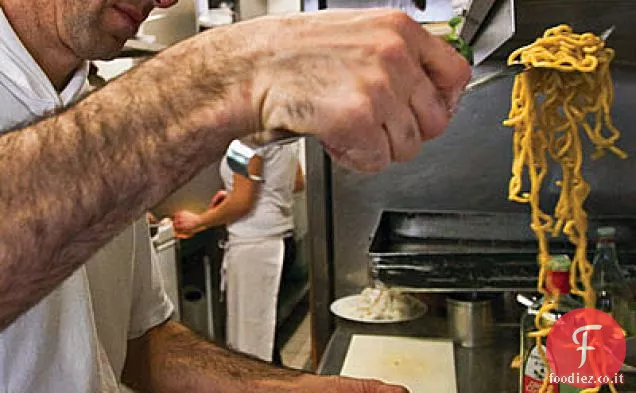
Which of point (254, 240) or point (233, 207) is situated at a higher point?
point (233, 207)

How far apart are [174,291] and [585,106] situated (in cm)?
256

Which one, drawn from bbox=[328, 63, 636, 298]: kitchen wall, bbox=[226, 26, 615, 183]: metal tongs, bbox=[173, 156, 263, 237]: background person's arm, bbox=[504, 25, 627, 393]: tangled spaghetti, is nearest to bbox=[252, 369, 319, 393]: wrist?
bbox=[504, 25, 627, 393]: tangled spaghetti

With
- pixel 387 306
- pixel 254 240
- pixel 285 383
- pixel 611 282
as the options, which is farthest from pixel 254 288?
pixel 285 383

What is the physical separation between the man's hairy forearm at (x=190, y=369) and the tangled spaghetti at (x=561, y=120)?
0.45 meters

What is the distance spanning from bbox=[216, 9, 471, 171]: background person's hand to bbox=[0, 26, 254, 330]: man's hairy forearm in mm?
34

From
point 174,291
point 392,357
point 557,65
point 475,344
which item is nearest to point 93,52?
point 557,65

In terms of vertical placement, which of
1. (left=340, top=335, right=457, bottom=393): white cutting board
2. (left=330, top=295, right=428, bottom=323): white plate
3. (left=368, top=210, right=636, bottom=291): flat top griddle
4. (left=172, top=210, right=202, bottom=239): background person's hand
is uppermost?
(left=368, top=210, right=636, bottom=291): flat top griddle

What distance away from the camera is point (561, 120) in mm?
1270

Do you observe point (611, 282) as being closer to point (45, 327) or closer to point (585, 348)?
point (585, 348)

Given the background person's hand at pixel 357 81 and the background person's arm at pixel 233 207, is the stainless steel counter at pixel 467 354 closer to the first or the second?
the background person's hand at pixel 357 81

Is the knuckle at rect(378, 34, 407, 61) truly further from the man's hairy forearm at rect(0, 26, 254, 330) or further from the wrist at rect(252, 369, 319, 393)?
the wrist at rect(252, 369, 319, 393)

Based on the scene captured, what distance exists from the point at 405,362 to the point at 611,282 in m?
0.49

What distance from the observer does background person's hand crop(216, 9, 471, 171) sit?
55 centimetres

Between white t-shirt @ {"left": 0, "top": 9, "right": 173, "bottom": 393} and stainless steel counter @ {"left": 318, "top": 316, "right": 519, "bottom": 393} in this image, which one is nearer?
white t-shirt @ {"left": 0, "top": 9, "right": 173, "bottom": 393}
